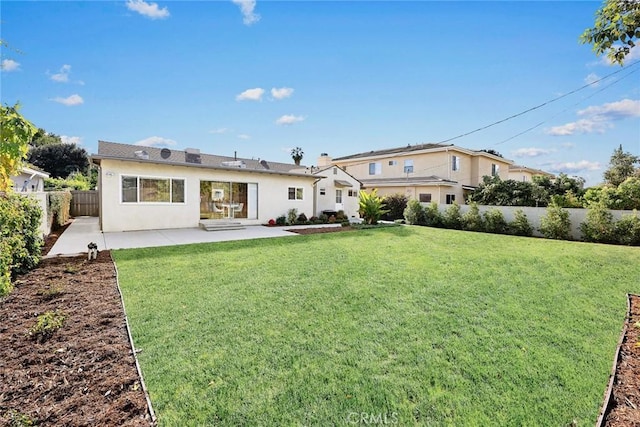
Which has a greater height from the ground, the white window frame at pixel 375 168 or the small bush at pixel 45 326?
the white window frame at pixel 375 168

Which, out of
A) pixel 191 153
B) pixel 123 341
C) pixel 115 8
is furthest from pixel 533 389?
pixel 191 153

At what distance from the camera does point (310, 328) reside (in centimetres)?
392

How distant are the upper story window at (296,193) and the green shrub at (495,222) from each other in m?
10.5

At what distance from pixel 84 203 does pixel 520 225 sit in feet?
85.6

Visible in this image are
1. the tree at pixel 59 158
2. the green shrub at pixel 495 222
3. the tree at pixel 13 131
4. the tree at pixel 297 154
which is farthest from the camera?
the tree at pixel 59 158

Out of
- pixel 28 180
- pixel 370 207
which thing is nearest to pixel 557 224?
pixel 370 207

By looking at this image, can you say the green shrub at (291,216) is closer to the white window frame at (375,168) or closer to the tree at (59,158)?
the white window frame at (375,168)

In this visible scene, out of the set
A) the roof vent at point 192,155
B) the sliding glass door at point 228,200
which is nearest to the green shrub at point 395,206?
the sliding glass door at point 228,200

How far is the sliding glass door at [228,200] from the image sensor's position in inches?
595

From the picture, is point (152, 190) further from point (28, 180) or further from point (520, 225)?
point (520, 225)

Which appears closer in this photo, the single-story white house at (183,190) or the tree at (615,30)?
the tree at (615,30)

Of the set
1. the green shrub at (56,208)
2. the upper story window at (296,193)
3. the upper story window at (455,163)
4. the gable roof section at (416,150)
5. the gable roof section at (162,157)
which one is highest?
the gable roof section at (416,150)

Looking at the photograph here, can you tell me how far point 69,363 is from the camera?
312cm

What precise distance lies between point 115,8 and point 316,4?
22.0 feet
